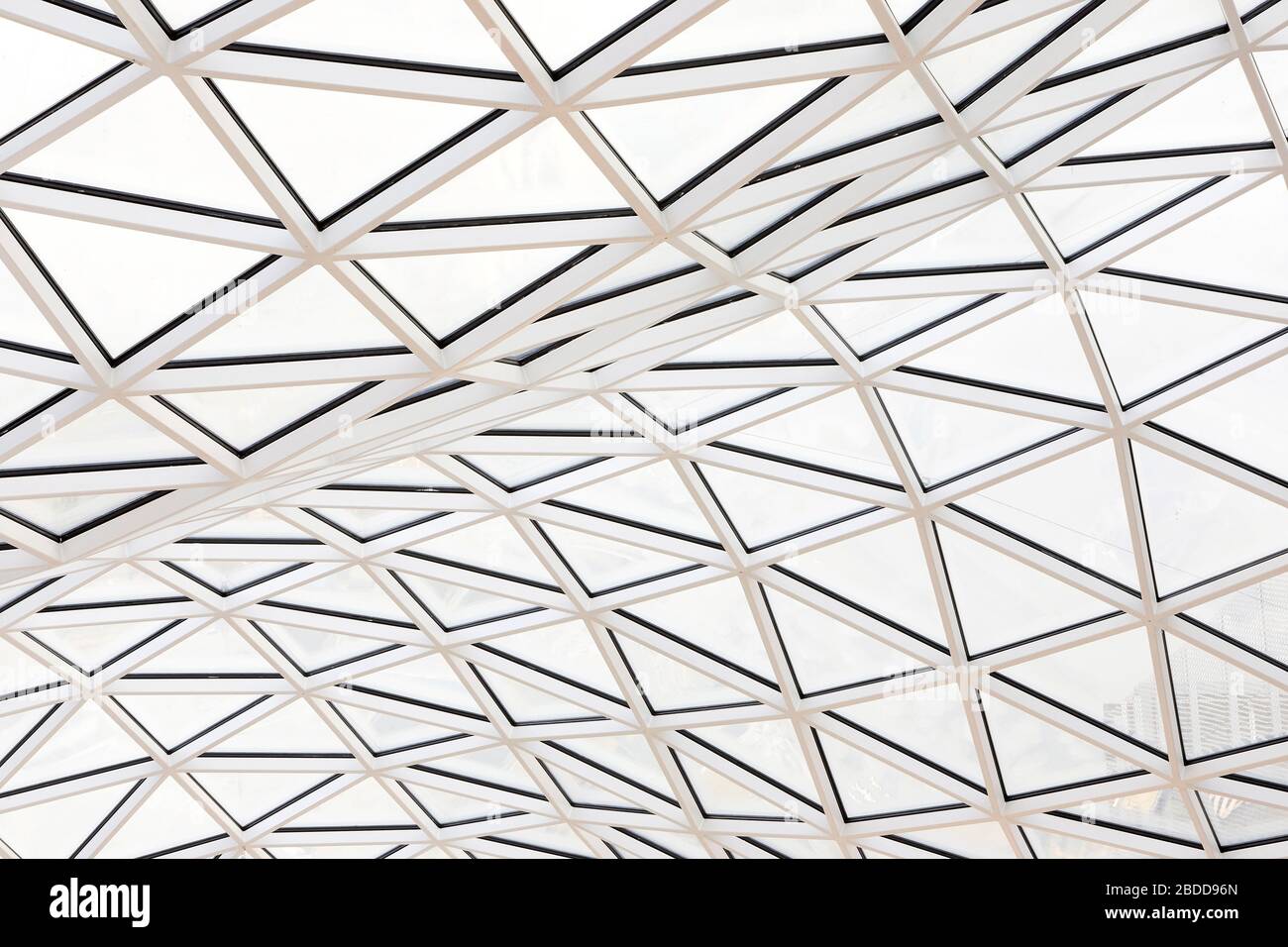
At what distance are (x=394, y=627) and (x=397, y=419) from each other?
12.2m

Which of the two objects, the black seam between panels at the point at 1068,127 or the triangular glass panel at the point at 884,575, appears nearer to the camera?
the black seam between panels at the point at 1068,127

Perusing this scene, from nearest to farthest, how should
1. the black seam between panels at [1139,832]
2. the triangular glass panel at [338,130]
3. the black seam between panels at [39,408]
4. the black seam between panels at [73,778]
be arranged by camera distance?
the triangular glass panel at [338,130]
the black seam between panels at [39,408]
the black seam between panels at [1139,832]
the black seam between panels at [73,778]

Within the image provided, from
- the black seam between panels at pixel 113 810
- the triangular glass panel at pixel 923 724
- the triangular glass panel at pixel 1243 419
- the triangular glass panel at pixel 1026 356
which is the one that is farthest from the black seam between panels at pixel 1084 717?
the black seam between panels at pixel 113 810

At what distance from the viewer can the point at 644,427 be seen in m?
24.5

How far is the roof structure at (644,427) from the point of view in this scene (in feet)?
48.4

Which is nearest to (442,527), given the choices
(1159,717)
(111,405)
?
(111,405)

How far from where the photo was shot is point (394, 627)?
31.7 meters

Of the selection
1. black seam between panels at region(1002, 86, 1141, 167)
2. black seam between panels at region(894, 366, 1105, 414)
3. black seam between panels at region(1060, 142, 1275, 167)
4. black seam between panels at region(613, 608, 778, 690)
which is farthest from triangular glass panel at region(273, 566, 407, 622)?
black seam between panels at region(1060, 142, 1275, 167)

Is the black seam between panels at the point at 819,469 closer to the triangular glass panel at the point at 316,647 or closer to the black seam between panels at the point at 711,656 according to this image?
the black seam between panels at the point at 711,656

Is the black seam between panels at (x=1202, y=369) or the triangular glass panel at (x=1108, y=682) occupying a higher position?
the black seam between panels at (x=1202, y=369)

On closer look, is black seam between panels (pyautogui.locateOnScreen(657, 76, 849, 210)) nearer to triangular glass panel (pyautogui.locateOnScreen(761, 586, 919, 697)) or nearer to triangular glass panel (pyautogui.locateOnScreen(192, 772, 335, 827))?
triangular glass panel (pyautogui.locateOnScreen(761, 586, 919, 697))

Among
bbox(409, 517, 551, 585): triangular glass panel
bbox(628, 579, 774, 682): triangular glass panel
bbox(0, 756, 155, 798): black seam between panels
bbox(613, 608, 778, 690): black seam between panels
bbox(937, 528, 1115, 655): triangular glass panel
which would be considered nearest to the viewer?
bbox(937, 528, 1115, 655): triangular glass panel

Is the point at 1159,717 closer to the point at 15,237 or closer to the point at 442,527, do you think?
the point at 442,527

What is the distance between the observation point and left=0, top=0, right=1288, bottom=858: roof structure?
14766mm
